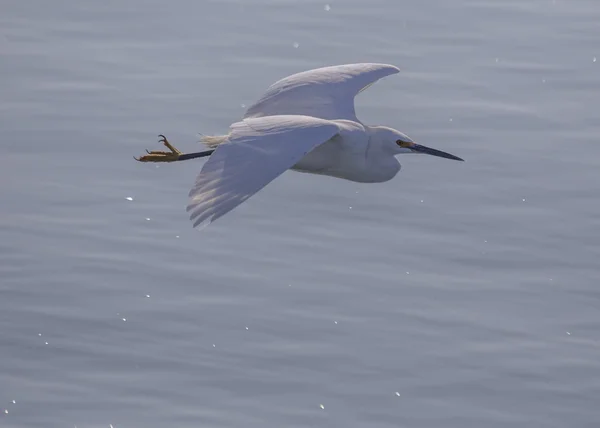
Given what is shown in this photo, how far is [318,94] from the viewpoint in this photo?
910cm

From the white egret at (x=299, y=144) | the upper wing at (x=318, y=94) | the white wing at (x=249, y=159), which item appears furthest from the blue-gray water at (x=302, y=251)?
the white wing at (x=249, y=159)

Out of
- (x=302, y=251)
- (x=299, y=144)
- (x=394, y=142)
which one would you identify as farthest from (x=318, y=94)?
(x=302, y=251)

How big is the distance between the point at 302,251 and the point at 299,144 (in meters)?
3.36

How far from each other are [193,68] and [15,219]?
2920mm

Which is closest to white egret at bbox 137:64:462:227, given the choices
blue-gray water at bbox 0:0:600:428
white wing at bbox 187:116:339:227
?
white wing at bbox 187:116:339:227

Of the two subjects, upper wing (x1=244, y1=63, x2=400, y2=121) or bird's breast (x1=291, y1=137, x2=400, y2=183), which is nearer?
bird's breast (x1=291, y1=137, x2=400, y2=183)

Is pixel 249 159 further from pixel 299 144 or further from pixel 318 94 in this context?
pixel 318 94

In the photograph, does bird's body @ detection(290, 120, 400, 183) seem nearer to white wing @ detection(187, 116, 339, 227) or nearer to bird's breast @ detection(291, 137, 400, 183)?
bird's breast @ detection(291, 137, 400, 183)

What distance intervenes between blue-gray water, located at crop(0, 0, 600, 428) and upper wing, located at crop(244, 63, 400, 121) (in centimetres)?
169

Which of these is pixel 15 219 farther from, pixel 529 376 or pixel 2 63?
pixel 529 376

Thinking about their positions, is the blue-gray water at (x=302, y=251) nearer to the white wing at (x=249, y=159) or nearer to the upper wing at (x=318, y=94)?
the upper wing at (x=318, y=94)

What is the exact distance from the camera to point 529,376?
9641 mm

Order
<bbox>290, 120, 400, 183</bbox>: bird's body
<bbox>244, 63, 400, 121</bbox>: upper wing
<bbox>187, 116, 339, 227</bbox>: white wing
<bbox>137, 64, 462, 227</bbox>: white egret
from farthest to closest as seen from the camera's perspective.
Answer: <bbox>244, 63, 400, 121</bbox>: upper wing, <bbox>290, 120, 400, 183</bbox>: bird's body, <bbox>137, 64, 462, 227</bbox>: white egret, <bbox>187, 116, 339, 227</bbox>: white wing

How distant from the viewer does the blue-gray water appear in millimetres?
9547
